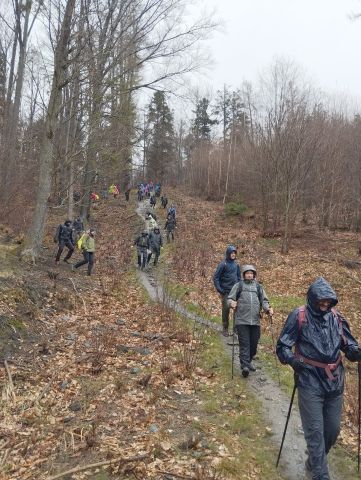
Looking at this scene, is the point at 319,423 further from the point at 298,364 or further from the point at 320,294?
the point at 320,294

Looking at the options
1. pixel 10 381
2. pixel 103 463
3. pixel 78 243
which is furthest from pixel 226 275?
pixel 78 243

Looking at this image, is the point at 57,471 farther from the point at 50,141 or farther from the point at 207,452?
the point at 50,141

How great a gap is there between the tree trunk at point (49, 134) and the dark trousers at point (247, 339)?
7.69 meters

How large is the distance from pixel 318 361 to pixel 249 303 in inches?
106

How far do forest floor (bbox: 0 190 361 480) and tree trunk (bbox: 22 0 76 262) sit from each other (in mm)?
673

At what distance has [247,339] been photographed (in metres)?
6.94

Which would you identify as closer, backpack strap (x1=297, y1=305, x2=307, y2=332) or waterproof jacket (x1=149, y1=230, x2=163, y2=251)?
backpack strap (x1=297, y1=305, x2=307, y2=332)

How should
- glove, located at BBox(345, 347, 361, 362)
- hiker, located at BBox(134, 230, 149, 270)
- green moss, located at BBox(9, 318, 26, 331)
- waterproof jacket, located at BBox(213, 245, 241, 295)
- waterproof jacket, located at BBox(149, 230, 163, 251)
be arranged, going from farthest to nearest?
waterproof jacket, located at BBox(149, 230, 163, 251) < hiker, located at BBox(134, 230, 149, 270) < waterproof jacket, located at BBox(213, 245, 241, 295) < green moss, located at BBox(9, 318, 26, 331) < glove, located at BBox(345, 347, 361, 362)

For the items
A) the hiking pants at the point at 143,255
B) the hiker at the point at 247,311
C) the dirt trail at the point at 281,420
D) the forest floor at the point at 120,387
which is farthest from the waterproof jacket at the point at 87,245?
the hiker at the point at 247,311

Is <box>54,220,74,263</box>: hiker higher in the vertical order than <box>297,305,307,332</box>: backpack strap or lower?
higher

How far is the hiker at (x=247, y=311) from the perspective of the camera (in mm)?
6902

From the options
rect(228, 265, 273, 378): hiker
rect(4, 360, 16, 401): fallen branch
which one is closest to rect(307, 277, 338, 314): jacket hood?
rect(228, 265, 273, 378): hiker

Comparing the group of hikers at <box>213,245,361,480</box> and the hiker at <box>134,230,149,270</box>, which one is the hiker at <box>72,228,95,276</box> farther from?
the group of hikers at <box>213,245,361,480</box>

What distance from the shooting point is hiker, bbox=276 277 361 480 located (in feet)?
13.7
